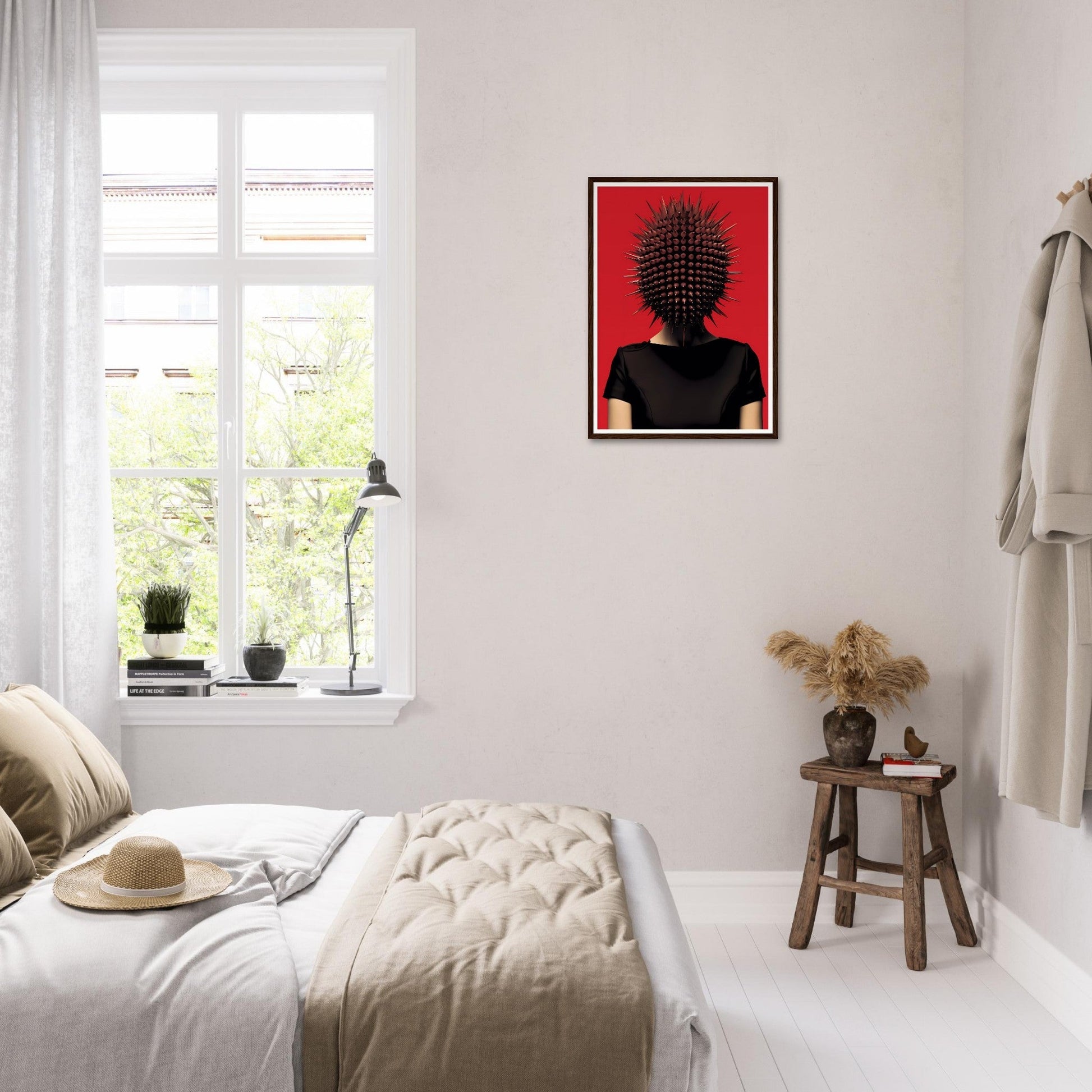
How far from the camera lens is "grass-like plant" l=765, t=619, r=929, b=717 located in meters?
2.79

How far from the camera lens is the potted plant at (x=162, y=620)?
10.0 ft

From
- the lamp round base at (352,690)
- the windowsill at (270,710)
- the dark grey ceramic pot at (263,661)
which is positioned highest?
the dark grey ceramic pot at (263,661)

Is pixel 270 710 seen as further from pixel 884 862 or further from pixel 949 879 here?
pixel 949 879

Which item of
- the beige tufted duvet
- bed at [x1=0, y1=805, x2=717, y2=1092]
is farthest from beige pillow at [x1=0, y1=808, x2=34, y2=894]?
the beige tufted duvet

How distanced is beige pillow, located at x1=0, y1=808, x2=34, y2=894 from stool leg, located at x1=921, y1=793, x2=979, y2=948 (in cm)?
224

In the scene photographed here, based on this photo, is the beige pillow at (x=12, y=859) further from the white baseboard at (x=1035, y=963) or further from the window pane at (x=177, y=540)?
the white baseboard at (x=1035, y=963)

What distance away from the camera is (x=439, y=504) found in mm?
3070

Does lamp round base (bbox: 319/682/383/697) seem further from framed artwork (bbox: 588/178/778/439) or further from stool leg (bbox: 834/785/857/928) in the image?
stool leg (bbox: 834/785/857/928)

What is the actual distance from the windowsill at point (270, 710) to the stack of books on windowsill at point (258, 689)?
0.02 metres

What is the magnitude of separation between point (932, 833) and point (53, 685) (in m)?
2.57

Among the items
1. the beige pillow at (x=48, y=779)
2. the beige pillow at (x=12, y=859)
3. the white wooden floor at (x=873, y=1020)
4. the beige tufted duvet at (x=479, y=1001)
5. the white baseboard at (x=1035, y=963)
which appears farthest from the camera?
the white baseboard at (x=1035, y=963)

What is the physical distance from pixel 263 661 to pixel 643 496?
1277 mm

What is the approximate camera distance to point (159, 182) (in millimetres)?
3264

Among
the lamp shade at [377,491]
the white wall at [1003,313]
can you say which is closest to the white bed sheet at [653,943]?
the lamp shade at [377,491]
